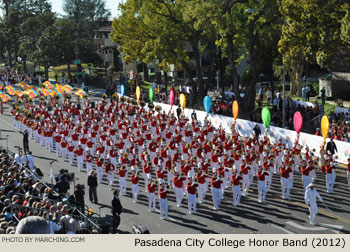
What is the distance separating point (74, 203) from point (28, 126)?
1559 cm

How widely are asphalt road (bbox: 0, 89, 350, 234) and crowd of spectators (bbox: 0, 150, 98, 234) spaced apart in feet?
7.00

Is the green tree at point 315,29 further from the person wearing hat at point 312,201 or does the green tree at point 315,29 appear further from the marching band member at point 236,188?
the person wearing hat at point 312,201

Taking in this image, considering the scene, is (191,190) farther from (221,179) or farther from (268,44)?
(268,44)

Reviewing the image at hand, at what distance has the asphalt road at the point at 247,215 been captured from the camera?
14.8m

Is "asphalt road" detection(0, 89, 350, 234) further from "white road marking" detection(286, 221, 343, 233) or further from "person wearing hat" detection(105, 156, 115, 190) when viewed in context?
"person wearing hat" detection(105, 156, 115, 190)

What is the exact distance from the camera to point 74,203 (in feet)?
49.9

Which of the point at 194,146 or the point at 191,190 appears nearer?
the point at 191,190

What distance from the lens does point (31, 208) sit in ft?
38.1

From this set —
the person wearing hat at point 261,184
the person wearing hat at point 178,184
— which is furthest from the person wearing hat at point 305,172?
the person wearing hat at point 178,184

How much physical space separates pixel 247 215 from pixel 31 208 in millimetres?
7457

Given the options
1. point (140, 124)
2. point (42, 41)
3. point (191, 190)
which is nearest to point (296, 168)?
point (191, 190)

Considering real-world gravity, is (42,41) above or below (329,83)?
above

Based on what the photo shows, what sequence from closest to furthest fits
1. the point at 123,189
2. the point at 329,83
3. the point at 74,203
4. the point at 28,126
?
the point at 74,203 < the point at 123,189 < the point at 28,126 < the point at 329,83

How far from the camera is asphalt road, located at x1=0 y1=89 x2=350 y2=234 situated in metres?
14.8
